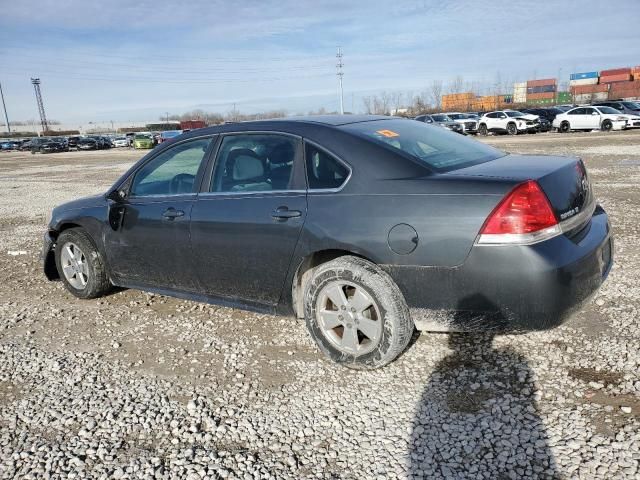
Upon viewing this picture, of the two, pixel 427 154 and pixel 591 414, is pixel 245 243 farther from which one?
pixel 591 414

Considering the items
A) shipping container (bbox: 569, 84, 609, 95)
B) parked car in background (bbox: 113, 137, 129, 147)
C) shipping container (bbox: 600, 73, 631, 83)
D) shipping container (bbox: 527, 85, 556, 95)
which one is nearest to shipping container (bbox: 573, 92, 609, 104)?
shipping container (bbox: 569, 84, 609, 95)

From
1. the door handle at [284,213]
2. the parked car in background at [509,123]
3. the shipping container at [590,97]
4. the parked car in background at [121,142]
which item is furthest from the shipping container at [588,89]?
the door handle at [284,213]

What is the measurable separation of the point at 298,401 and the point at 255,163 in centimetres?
172

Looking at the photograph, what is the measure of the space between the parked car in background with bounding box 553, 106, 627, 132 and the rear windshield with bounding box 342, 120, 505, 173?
27.9 m

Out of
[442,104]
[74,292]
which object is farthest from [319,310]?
[442,104]

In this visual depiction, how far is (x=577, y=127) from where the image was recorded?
29438 mm

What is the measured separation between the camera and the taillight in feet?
9.06

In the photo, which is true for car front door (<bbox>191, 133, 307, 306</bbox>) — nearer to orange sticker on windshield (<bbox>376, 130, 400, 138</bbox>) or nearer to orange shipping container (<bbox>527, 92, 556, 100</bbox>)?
orange sticker on windshield (<bbox>376, 130, 400, 138</bbox>)

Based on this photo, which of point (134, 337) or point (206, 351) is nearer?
point (206, 351)

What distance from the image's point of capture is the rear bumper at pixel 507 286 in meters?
2.75

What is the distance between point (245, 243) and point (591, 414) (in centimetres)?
234

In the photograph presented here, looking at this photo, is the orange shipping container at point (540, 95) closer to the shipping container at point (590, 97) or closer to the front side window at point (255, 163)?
the shipping container at point (590, 97)

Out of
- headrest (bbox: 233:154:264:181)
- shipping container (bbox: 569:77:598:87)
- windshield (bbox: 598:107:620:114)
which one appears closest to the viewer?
headrest (bbox: 233:154:264:181)

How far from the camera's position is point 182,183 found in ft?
13.8
